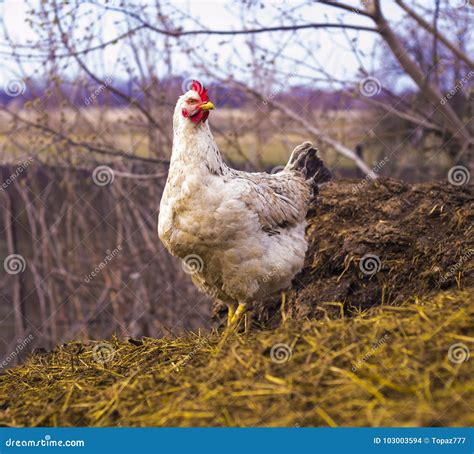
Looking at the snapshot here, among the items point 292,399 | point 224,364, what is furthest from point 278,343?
point 292,399

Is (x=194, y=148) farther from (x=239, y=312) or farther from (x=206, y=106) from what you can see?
(x=239, y=312)

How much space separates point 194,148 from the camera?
404 centimetres

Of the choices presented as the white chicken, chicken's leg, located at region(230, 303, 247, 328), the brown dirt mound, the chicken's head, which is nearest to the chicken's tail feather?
the brown dirt mound

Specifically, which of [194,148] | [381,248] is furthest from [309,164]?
[194,148]

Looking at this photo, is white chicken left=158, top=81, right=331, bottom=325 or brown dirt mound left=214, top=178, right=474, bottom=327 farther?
brown dirt mound left=214, top=178, right=474, bottom=327

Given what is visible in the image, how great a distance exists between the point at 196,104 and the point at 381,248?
169cm

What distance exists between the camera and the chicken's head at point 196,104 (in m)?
3.98

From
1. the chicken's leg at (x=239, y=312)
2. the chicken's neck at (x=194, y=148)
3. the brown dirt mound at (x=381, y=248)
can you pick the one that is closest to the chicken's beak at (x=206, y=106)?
the chicken's neck at (x=194, y=148)

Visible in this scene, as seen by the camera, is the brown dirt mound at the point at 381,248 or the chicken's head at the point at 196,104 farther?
the brown dirt mound at the point at 381,248

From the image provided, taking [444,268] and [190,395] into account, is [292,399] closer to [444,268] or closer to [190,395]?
[190,395]

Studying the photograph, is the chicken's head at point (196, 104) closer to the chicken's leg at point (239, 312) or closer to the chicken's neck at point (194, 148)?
the chicken's neck at point (194, 148)

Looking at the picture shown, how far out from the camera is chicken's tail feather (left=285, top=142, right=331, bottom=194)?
5.29 metres

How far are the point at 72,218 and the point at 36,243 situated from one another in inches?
19.1

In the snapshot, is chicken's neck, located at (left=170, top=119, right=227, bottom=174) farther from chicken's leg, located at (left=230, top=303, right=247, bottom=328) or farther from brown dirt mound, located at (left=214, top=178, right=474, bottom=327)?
brown dirt mound, located at (left=214, top=178, right=474, bottom=327)
